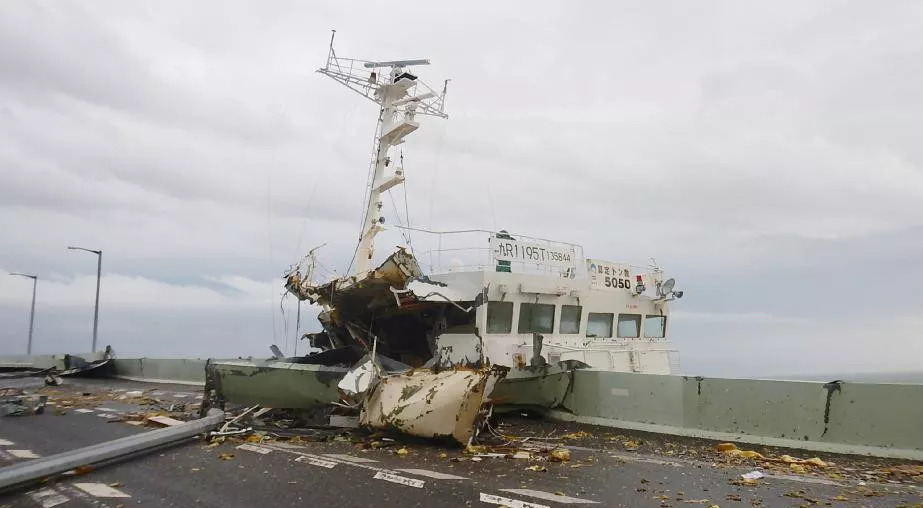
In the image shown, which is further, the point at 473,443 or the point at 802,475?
the point at 473,443

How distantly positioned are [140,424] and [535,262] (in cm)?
826

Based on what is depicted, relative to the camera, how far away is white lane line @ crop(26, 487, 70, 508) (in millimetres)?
5176

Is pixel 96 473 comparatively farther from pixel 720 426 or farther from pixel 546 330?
pixel 546 330

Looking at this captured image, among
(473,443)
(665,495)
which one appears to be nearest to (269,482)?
(473,443)

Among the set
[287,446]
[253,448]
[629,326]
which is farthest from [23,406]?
[629,326]

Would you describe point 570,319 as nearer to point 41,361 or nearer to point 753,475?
point 753,475

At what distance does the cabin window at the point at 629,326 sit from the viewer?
48.8 feet

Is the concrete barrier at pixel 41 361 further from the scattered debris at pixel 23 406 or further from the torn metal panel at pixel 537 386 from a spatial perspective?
the torn metal panel at pixel 537 386

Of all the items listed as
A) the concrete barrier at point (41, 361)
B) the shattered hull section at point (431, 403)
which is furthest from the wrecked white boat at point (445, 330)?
the concrete barrier at point (41, 361)

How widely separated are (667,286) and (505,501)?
1163cm

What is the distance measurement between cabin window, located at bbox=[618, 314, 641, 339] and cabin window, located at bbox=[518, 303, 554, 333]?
2497 millimetres

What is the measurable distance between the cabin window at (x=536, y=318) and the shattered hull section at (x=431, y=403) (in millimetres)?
4188

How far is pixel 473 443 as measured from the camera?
8203 mm

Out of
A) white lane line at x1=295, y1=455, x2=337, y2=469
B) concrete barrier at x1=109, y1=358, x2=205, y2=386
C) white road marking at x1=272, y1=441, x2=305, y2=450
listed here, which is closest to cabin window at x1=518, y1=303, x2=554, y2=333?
white road marking at x1=272, y1=441, x2=305, y2=450
